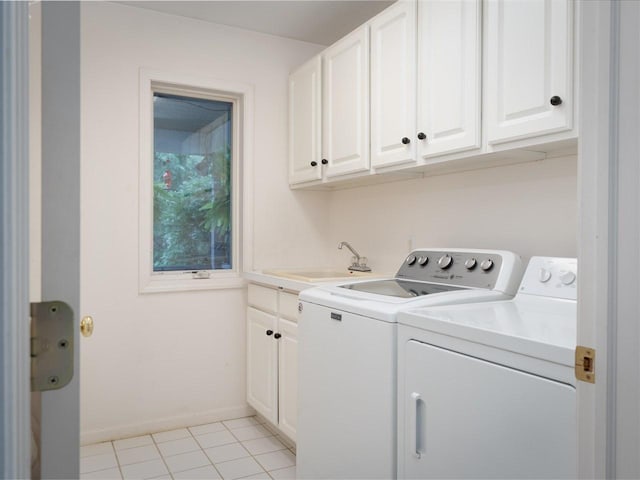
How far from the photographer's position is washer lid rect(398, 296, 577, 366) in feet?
3.71

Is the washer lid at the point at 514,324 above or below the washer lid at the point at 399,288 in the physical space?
below

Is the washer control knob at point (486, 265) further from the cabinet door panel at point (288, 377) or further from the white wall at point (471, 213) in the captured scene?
the cabinet door panel at point (288, 377)

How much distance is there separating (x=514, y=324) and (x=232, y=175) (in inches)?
90.0

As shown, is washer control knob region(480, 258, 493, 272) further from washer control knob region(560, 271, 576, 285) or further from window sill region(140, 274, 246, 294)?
window sill region(140, 274, 246, 294)

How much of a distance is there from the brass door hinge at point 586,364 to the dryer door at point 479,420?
272 millimetres

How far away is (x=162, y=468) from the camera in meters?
2.43

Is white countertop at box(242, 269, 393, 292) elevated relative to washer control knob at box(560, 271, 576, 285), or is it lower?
lower

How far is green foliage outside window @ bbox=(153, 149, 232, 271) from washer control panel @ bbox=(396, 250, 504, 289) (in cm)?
135

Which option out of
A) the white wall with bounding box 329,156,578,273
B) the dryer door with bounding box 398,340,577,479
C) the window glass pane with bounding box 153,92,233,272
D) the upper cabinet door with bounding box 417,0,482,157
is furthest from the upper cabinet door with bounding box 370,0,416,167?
the window glass pane with bounding box 153,92,233,272

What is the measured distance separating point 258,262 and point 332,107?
3.60 ft

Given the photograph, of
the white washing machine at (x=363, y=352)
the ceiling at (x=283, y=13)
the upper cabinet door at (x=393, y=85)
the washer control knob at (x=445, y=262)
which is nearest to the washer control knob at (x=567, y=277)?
the white washing machine at (x=363, y=352)

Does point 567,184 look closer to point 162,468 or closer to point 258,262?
point 258,262

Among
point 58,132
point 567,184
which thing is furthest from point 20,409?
point 567,184

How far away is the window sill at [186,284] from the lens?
2883 millimetres
